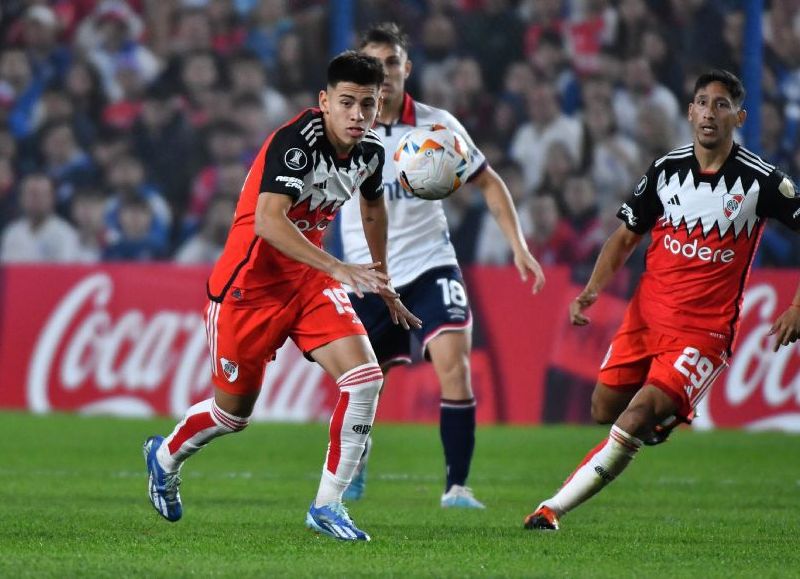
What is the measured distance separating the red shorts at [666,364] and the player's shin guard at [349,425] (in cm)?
125

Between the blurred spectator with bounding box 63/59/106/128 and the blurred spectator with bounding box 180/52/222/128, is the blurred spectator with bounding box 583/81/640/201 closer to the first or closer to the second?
the blurred spectator with bounding box 180/52/222/128

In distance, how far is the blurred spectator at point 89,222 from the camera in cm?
1401

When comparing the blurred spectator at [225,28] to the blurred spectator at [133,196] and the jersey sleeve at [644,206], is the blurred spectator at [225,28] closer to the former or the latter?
the blurred spectator at [133,196]

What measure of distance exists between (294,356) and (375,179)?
6199mm

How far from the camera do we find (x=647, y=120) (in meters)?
13.2

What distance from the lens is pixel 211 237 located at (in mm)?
13883

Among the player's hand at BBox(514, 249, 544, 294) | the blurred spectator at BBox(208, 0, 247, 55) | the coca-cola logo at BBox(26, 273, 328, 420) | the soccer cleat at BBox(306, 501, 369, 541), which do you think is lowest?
the coca-cola logo at BBox(26, 273, 328, 420)

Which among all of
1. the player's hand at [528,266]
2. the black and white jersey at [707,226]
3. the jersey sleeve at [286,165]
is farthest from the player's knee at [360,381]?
the black and white jersey at [707,226]

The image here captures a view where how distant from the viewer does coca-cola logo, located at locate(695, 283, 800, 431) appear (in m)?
11.5

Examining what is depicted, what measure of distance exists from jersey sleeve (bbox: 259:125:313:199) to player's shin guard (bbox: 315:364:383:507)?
2.49 feet

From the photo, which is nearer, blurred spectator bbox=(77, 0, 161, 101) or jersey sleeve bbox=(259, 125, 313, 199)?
jersey sleeve bbox=(259, 125, 313, 199)

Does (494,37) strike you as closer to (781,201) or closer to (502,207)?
(502,207)

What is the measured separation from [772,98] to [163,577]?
8.77 meters

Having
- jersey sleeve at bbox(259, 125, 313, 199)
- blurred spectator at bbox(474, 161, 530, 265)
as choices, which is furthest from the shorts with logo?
blurred spectator at bbox(474, 161, 530, 265)
